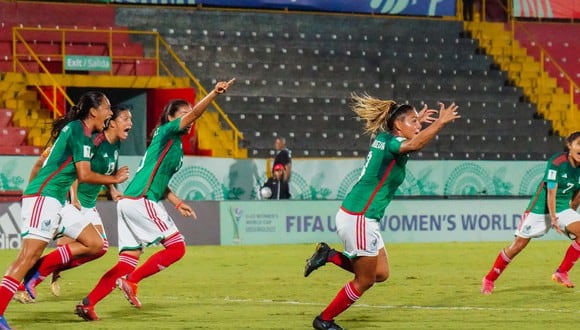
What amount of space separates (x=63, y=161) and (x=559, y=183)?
7.15m

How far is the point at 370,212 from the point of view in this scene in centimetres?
1180

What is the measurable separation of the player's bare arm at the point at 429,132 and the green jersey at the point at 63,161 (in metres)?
2.76

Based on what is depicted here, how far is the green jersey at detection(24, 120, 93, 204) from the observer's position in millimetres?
11656

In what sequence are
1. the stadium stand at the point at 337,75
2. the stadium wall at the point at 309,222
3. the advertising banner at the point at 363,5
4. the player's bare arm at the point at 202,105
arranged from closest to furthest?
the player's bare arm at the point at 202,105 → the stadium wall at the point at 309,222 → the stadium stand at the point at 337,75 → the advertising banner at the point at 363,5

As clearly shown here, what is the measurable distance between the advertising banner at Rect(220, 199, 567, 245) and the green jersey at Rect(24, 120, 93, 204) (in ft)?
49.7

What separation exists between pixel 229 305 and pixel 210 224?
12.6 metres

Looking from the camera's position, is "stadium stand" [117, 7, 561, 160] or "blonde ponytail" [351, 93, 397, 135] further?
"stadium stand" [117, 7, 561, 160]

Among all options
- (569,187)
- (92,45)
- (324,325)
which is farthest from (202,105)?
(92,45)

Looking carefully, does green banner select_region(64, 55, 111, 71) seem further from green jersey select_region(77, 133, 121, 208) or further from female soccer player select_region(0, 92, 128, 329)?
female soccer player select_region(0, 92, 128, 329)

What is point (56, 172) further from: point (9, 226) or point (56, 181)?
point (9, 226)

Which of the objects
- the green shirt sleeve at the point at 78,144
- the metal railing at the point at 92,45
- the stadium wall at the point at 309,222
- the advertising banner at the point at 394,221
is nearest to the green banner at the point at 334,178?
the stadium wall at the point at 309,222

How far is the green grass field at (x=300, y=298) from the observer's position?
41.0 feet

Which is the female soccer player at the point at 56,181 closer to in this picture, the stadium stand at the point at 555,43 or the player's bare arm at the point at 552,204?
the player's bare arm at the point at 552,204

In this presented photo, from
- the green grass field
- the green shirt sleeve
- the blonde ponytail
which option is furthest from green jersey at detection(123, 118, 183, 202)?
the blonde ponytail
